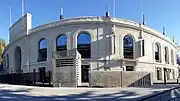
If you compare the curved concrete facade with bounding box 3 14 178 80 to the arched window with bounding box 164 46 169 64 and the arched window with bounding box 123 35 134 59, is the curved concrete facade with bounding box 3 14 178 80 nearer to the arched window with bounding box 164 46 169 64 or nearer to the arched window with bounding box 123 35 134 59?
the arched window with bounding box 123 35 134 59

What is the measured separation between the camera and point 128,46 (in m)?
39.9

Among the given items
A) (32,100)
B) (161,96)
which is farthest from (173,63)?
(161,96)

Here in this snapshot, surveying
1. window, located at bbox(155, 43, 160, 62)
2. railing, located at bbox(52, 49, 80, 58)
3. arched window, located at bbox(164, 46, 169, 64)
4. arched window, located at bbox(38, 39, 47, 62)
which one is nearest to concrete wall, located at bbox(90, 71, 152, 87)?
railing, located at bbox(52, 49, 80, 58)

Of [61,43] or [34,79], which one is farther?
[61,43]

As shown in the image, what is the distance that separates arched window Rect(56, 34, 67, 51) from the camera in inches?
1536

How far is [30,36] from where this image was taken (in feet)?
145

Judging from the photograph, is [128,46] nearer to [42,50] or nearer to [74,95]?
[42,50]

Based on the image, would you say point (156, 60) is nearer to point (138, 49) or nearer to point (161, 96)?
point (138, 49)

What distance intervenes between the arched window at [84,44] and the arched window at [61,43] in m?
2.05

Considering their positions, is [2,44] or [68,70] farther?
[2,44]

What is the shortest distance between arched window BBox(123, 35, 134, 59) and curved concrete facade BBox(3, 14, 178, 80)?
0.45 m

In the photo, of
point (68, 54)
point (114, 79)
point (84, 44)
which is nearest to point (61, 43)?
point (84, 44)

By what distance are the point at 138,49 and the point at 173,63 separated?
1867 centimetres

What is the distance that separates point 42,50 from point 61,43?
4.22 m
